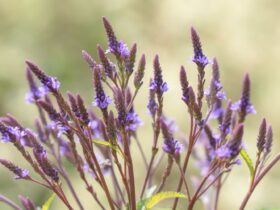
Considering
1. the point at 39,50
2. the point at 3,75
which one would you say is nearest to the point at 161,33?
the point at 39,50

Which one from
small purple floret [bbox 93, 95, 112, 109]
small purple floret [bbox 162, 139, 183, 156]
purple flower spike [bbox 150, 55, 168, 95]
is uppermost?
purple flower spike [bbox 150, 55, 168, 95]

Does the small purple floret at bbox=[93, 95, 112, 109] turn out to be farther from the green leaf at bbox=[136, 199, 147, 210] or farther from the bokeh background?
the bokeh background

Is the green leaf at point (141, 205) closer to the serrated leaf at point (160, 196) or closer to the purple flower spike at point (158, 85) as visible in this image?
the serrated leaf at point (160, 196)

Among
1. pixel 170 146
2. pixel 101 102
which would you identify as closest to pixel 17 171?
pixel 101 102

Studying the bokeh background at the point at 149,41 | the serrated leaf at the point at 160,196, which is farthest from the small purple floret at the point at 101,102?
the bokeh background at the point at 149,41

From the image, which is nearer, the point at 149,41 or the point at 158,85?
the point at 158,85

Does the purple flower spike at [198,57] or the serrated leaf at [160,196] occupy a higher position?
the purple flower spike at [198,57]

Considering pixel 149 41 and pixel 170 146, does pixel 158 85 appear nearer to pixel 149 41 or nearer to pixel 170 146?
pixel 170 146

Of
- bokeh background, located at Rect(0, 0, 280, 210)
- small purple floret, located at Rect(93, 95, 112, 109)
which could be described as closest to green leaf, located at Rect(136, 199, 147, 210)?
small purple floret, located at Rect(93, 95, 112, 109)
